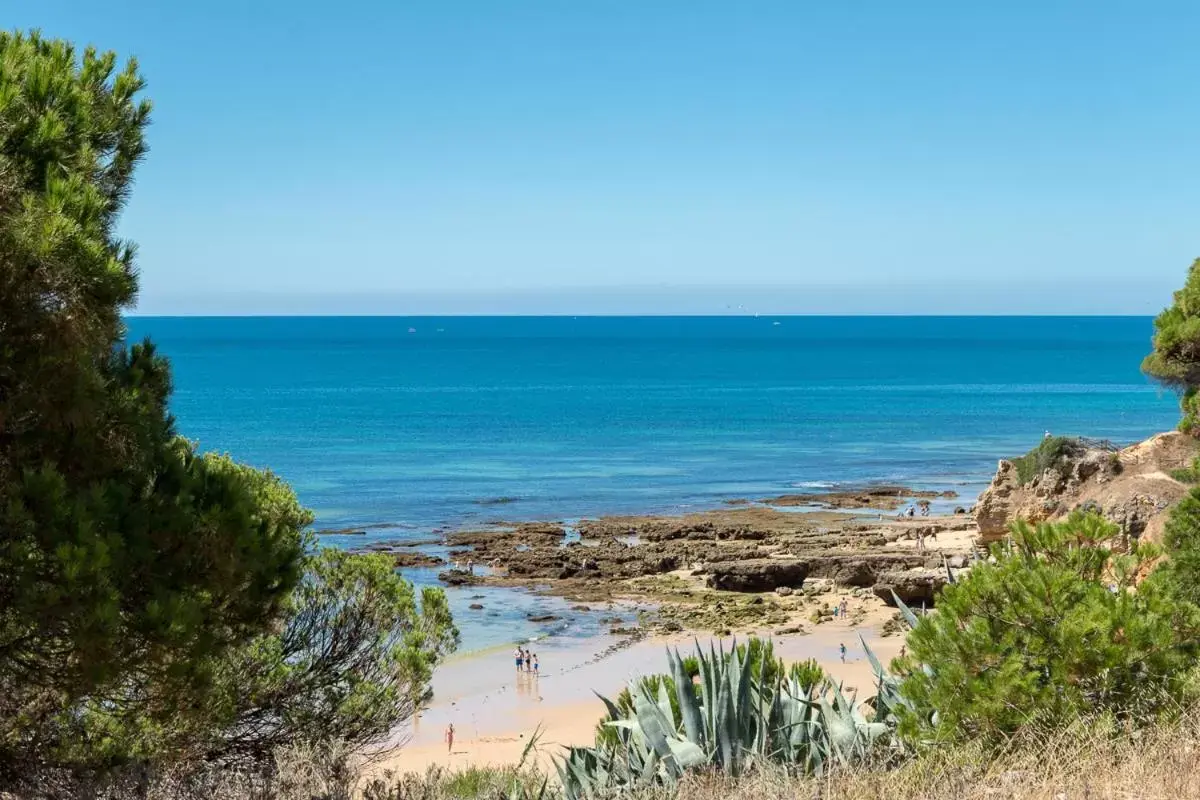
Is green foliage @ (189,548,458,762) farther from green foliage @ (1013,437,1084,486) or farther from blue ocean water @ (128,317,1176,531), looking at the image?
blue ocean water @ (128,317,1176,531)

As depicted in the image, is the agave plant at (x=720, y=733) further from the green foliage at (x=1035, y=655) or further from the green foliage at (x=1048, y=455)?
the green foliage at (x=1048, y=455)

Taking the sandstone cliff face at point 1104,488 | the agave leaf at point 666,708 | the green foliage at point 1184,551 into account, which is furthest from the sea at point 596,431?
the green foliage at point 1184,551

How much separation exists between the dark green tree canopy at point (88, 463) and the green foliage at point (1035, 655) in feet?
14.3

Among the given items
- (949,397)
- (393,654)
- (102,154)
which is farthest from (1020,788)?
(949,397)

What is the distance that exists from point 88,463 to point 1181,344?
11488 millimetres

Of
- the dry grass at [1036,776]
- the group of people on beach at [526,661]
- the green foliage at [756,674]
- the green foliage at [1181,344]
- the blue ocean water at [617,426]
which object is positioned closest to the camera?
the dry grass at [1036,776]

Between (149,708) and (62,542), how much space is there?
1.71m

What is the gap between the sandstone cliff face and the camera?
21953 mm

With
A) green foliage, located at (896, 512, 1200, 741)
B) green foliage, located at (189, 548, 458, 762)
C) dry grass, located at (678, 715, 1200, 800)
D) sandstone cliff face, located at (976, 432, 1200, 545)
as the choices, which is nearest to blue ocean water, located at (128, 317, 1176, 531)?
sandstone cliff face, located at (976, 432, 1200, 545)

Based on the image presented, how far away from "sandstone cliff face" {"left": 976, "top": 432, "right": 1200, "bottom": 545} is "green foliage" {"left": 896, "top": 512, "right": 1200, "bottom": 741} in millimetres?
9862

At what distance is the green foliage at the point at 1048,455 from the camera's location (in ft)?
95.3

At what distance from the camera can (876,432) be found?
77062 millimetres

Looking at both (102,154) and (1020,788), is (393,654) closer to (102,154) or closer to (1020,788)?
(102,154)

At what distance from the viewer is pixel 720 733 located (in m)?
7.55
